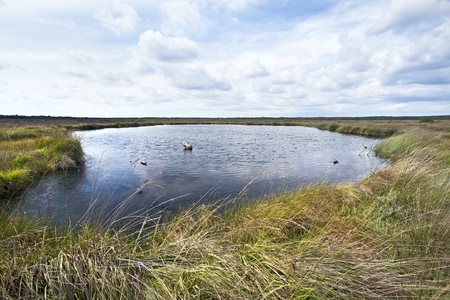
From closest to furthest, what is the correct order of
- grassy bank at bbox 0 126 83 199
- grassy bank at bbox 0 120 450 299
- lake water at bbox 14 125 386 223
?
1. grassy bank at bbox 0 120 450 299
2. lake water at bbox 14 125 386 223
3. grassy bank at bbox 0 126 83 199

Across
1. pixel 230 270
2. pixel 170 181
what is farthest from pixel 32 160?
pixel 230 270

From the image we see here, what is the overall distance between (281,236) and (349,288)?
1.49 metres

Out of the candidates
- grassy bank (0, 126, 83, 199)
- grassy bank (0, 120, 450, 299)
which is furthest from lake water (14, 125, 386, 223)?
grassy bank (0, 120, 450, 299)

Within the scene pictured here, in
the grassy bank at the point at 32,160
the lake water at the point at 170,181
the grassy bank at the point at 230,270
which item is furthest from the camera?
the grassy bank at the point at 32,160

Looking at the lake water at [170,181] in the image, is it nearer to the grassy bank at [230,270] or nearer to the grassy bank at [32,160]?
the grassy bank at [32,160]

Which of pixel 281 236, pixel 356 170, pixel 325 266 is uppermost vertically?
pixel 325 266

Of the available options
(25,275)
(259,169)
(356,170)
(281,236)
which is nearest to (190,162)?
(259,169)

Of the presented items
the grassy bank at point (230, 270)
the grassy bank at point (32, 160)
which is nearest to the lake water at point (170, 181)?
the grassy bank at point (32, 160)

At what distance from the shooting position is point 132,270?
106 inches

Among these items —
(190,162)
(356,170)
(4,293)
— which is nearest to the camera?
(4,293)

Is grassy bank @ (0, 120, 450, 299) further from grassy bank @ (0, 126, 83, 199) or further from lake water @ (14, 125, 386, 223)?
grassy bank @ (0, 126, 83, 199)

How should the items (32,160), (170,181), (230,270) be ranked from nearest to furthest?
(230,270)
(170,181)
(32,160)

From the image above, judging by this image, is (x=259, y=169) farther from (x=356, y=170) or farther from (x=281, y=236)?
(x=281, y=236)

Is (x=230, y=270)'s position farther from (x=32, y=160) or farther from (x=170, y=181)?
(x=32, y=160)
